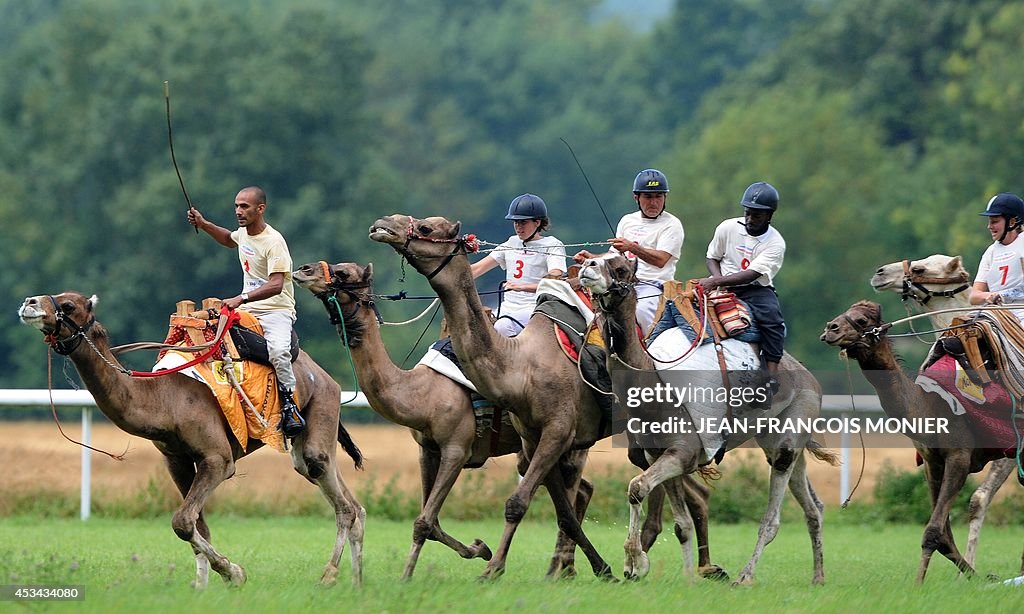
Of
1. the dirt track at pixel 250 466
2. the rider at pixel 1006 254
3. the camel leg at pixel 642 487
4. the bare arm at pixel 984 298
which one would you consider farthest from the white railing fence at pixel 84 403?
the camel leg at pixel 642 487

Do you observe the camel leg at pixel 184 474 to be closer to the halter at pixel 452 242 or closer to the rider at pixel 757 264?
the halter at pixel 452 242

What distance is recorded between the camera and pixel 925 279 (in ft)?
48.0

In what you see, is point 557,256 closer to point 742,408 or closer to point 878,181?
point 742,408

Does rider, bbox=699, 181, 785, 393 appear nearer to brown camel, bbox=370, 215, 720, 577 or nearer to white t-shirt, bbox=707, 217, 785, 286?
white t-shirt, bbox=707, 217, 785, 286

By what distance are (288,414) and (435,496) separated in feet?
4.69

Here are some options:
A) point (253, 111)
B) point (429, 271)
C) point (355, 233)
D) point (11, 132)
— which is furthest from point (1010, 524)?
point (11, 132)

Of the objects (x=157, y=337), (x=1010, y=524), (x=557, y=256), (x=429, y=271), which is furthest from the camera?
(x=157, y=337)

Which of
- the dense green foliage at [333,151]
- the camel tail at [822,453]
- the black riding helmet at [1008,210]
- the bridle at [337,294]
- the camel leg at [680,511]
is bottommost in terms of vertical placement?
the camel leg at [680,511]

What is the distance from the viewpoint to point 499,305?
51.5 ft

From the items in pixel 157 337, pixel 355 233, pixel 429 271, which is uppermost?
pixel 355 233

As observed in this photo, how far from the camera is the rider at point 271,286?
14039 millimetres

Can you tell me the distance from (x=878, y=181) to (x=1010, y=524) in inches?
1317

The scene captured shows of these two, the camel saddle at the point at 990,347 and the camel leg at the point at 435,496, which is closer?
the camel leg at the point at 435,496

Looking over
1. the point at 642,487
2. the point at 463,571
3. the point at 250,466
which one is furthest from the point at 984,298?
the point at 250,466
